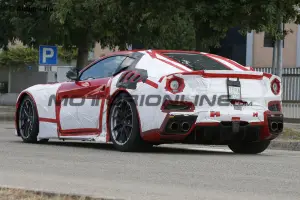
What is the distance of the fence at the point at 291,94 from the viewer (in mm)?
30391

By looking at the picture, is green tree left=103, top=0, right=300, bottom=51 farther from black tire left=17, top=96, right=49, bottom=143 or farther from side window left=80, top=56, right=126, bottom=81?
side window left=80, top=56, right=126, bottom=81

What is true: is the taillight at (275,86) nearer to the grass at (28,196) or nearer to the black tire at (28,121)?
the black tire at (28,121)

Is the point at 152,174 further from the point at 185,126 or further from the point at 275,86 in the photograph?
the point at 275,86

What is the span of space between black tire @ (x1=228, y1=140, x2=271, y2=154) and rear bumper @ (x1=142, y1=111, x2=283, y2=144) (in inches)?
22.5

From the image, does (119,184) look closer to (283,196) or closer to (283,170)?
(283,196)

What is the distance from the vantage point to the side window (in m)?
12.2

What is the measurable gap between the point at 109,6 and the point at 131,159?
1112cm

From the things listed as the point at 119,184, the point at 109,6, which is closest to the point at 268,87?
the point at 119,184

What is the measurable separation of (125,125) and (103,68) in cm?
129

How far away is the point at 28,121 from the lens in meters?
13.8

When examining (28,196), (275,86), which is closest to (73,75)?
(275,86)

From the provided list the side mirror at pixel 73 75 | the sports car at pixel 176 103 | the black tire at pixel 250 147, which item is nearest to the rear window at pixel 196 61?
the sports car at pixel 176 103

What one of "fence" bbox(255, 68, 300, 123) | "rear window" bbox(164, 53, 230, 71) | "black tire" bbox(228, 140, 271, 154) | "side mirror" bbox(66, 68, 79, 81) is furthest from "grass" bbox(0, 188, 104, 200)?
"fence" bbox(255, 68, 300, 123)

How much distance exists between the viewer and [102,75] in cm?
1238
